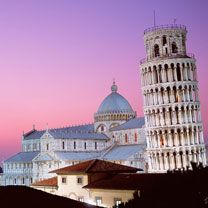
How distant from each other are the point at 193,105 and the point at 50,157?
34762 millimetres

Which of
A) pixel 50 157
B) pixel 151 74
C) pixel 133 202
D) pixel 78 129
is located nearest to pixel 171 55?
pixel 151 74

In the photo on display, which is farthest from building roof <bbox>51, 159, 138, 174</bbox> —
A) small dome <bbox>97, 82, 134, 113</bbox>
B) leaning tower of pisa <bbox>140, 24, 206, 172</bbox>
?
small dome <bbox>97, 82, 134, 113</bbox>

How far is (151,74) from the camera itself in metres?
71.3

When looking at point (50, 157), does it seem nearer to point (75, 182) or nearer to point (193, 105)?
point (193, 105)

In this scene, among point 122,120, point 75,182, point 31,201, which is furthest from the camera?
point 122,120

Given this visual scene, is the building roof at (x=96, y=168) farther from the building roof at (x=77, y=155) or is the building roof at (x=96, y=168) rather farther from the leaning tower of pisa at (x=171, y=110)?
the building roof at (x=77, y=155)

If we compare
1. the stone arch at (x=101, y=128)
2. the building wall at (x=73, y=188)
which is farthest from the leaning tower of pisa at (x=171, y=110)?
the stone arch at (x=101, y=128)

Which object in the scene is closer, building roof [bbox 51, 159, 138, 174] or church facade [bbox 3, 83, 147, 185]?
building roof [bbox 51, 159, 138, 174]

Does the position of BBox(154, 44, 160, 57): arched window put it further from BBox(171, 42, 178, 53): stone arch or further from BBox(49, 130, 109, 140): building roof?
BBox(49, 130, 109, 140): building roof

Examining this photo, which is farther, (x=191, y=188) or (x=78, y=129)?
(x=78, y=129)

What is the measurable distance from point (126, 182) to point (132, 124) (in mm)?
54050

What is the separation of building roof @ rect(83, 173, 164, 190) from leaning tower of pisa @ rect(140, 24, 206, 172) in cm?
2449

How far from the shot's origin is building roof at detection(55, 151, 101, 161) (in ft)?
294

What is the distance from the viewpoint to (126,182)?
41.4 meters
